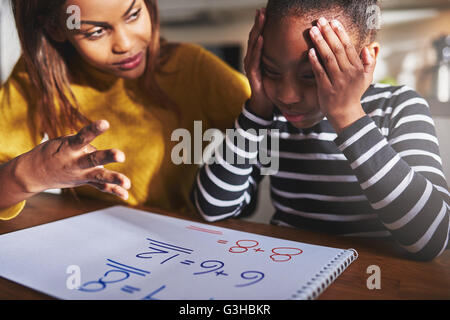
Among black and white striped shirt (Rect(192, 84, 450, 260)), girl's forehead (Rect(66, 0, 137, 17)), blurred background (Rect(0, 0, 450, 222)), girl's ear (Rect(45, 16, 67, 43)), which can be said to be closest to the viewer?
black and white striped shirt (Rect(192, 84, 450, 260))

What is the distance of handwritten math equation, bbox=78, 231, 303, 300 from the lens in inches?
14.1

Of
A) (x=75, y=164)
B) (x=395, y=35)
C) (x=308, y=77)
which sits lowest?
(x=75, y=164)

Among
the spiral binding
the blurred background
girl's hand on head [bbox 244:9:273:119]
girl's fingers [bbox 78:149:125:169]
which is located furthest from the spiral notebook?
the blurred background

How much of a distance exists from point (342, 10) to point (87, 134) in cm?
37

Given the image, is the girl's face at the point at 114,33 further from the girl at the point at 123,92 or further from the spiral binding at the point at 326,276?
the spiral binding at the point at 326,276

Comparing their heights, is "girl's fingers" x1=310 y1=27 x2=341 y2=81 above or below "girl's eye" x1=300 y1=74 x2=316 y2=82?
above

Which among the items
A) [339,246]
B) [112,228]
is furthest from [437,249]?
[112,228]

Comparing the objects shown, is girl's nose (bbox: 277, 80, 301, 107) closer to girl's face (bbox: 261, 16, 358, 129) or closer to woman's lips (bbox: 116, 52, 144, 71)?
girl's face (bbox: 261, 16, 358, 129)

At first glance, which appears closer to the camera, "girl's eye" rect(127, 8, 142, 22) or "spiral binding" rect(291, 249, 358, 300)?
"spiral binding" rect(291, 249, 358, 300)

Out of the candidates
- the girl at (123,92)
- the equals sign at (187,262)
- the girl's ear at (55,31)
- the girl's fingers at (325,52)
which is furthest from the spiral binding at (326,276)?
the girl's ear at (55,31)

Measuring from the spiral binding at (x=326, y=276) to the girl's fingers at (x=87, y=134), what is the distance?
27 centimetres

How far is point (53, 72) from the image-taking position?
744 mm

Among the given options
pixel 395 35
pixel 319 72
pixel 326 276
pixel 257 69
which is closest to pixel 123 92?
pixel 257 69

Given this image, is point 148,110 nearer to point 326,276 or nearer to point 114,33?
point 114,33
